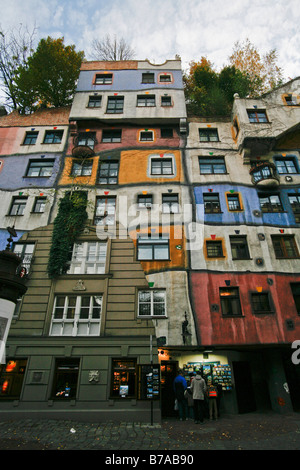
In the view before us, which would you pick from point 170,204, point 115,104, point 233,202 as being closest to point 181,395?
point 170,204

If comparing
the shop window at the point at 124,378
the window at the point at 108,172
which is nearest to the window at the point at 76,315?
the shop window at the point at 124,378

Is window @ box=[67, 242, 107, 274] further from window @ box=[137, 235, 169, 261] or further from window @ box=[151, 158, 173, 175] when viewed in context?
window @ box=[151, 158, 173, 175]

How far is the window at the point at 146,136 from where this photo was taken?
850 inches

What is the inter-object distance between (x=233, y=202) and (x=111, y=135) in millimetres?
11752

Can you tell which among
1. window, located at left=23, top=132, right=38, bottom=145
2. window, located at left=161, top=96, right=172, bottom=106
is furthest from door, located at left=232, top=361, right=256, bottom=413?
window, located at left=23, top=132, right=38, bottom=145

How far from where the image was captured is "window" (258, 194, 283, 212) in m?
18.2

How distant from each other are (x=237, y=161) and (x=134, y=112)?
9.65 metres

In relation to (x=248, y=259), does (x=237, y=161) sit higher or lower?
higher

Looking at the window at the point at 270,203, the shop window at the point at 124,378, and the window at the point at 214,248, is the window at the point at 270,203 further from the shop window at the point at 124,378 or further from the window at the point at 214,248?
the shop window at the point at 124,378

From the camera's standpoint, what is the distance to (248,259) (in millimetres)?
16188

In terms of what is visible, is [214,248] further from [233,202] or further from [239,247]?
[233,202]

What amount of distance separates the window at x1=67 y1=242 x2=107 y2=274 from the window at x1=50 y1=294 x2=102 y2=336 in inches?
63.9
